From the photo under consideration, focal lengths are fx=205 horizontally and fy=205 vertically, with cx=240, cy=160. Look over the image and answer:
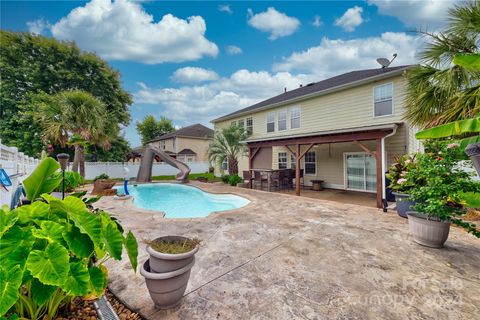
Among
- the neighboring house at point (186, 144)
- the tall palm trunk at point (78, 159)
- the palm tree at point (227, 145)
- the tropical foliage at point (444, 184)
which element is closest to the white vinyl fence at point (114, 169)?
the neighboring house at point (186, 144)

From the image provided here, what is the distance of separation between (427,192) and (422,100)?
328 centimetres

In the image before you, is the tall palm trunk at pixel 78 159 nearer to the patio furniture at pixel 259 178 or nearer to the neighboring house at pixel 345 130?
the neighboring house at pixel 345 130

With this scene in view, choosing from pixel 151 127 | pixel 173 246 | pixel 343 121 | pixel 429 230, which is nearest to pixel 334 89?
pixel 343 121

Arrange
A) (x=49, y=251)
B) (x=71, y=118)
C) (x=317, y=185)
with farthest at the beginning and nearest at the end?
(x=71, y=118) → (x=317, y=185) → (x=49, y=251)

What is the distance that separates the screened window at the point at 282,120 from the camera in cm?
1459

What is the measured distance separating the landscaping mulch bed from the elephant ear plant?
0.27 m

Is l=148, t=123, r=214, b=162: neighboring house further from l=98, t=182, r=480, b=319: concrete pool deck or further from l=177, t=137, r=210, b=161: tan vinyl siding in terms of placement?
l=98, t=182, r=480, b=319: concrete pool deck

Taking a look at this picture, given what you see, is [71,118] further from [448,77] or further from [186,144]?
[448,77]

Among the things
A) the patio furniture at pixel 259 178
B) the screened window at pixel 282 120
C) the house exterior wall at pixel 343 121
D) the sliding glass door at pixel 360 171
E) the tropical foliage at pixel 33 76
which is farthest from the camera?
the tropical foliage at pixel 33 76

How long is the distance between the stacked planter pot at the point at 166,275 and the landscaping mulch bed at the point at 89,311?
32 centimetres

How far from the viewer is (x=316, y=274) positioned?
10.9 ft

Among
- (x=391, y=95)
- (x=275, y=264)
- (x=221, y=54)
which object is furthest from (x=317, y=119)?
(x=275, y=264)

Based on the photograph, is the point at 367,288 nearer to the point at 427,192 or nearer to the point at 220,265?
the point at 220,265

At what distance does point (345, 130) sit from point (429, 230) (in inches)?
198
